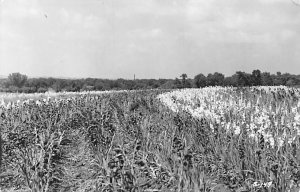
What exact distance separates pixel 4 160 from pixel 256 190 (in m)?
Answer: 5.37

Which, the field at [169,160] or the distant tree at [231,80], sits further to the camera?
the distant tree at [231,80]

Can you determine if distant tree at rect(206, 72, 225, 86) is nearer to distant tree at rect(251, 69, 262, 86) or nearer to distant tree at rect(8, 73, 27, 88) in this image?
distant tree at rect(251, 69, 262, 86)

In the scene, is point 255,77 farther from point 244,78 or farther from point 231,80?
point 231,80

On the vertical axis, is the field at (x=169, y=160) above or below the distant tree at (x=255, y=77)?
below

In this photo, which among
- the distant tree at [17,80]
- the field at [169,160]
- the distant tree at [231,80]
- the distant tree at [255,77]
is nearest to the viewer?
the field at [169,160]

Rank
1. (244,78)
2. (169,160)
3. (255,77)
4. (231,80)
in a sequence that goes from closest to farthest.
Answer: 1. (169,160)
2. (255,77)
3. (244,78)
4. (231,80)

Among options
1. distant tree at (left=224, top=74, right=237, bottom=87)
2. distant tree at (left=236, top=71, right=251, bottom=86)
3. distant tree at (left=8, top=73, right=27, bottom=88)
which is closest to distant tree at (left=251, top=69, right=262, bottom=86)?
distant tree at (left=236, top=71, right=251, bottom=86)

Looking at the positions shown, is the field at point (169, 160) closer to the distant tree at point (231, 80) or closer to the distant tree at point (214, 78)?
the distant tree at point (231, 80)

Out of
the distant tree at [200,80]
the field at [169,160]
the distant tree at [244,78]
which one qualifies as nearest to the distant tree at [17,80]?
the distant tree at [200,80]

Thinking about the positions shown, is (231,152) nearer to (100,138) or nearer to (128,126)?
(100,138)

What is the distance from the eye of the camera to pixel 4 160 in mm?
8641

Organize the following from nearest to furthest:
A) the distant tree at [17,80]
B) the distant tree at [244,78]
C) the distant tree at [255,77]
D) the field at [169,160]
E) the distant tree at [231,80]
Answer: the field at [169,160], the distant tree at [255,77], the distant tree at [244,78], the distant tree at [231,80], the distant tree at [17,80]

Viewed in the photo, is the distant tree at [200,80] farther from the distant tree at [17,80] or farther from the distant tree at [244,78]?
the distant tree at [17,80]

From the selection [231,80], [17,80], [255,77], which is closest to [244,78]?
[255,77]
